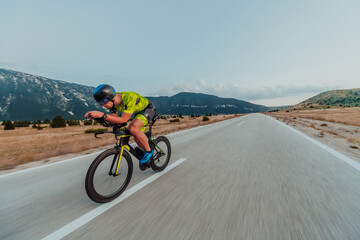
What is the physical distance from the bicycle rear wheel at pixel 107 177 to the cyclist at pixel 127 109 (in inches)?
17.9

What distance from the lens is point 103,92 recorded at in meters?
2.78

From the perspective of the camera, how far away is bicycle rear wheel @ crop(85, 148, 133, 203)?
2.50 metres

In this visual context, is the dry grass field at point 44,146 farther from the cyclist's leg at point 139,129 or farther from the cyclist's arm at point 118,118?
the cyclist's arm at point 118,118

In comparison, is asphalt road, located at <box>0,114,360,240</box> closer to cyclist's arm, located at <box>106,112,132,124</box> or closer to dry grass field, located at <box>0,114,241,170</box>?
cyclist's arm, located at <box>106,112,132,124</box>

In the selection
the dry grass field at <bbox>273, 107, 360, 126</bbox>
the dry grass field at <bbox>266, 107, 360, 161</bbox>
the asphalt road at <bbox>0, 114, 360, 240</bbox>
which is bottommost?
the dry grass field at <bbox>273, 107, 360, 126</bbox>

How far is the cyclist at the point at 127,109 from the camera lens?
2.77 metres

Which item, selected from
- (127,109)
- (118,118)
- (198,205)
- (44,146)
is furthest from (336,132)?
(44,146)

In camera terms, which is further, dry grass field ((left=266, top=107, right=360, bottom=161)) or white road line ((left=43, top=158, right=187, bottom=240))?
dry grass field ((left=266, top=107, right=360, bottom=161))

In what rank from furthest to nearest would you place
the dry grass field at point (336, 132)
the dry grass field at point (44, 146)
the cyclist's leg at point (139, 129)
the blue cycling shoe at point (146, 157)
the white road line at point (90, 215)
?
the dry grass field at point (336, 132), the dry grass field at point (44, 146), the blue cycling shoe at point (146, 157), the cyclist's leg at point (139, 129), the white road line at point (90, 215)

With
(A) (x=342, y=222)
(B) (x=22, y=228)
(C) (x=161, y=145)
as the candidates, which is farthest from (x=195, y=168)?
(B) (x=22, y=228)

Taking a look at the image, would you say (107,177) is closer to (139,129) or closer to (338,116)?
(139,129)


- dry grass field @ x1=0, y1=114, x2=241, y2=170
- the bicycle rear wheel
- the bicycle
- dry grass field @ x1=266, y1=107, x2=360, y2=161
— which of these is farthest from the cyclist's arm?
dry grass field @ x1=266, y1=107, x2=360, y2=161

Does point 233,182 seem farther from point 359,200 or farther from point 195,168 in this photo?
point 359,200

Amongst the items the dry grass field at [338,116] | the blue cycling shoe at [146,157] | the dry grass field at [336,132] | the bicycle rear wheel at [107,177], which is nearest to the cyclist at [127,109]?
the blue cycling shoe at [146,157]
